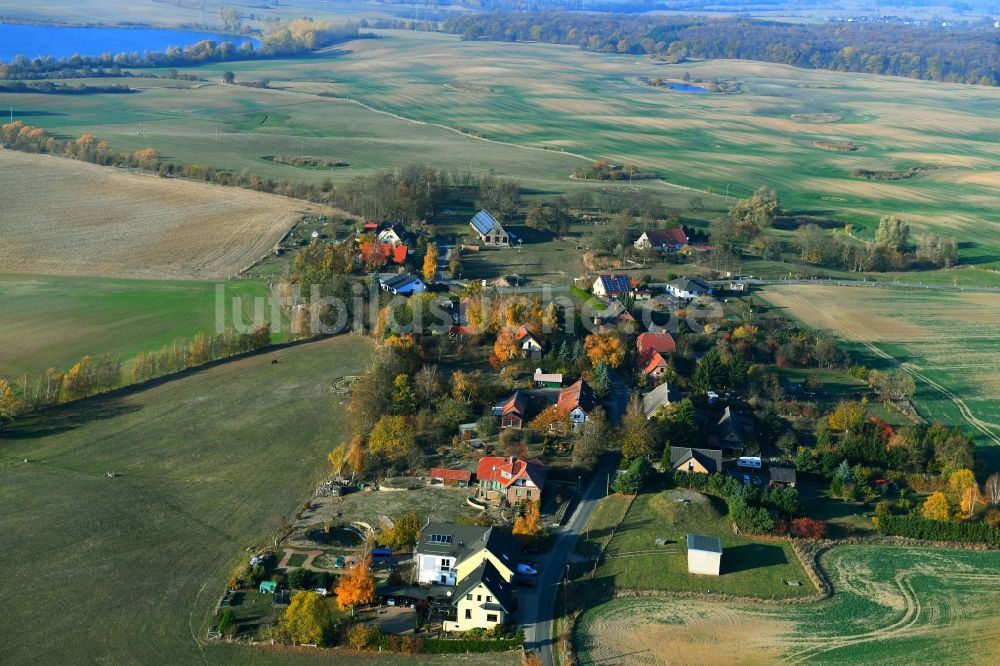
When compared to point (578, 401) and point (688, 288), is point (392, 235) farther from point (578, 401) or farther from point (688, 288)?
point (578, 401)

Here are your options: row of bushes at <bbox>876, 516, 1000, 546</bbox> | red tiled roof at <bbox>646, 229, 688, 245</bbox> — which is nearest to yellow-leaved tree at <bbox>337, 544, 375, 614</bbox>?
row of bushes at <bbox>876, 516, 1000, 546</bbox>

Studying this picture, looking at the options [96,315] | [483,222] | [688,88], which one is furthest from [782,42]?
[96,315]

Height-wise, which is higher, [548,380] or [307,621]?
[548,380]

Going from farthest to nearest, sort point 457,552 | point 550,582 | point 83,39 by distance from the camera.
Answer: point 83,39 → point 457,552 → point 550,582

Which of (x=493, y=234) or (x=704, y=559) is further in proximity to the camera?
(x=493, y=234)

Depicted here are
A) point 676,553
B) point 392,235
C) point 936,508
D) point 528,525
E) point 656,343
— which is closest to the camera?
point 676,553

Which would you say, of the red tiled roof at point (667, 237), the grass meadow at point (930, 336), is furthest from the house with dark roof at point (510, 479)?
the red tiled roof at point (667, 237)

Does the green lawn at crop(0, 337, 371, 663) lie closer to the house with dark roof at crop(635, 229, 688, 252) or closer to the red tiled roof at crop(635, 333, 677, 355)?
the red tiled roof at crop(635, 333, 677, 355)

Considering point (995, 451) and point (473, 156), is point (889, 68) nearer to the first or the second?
point (473, 156)
